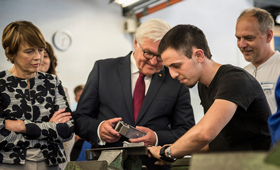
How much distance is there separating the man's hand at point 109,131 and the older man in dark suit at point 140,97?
15 millimetres

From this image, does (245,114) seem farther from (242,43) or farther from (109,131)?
(242,43)

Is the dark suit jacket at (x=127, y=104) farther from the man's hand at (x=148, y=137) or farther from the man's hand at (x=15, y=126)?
the man's hand at (x=15, y=126)

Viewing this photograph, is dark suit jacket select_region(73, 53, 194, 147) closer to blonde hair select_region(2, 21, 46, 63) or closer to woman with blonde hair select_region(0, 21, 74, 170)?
woman with blonde hair select_region(0, 21, 74, 170)

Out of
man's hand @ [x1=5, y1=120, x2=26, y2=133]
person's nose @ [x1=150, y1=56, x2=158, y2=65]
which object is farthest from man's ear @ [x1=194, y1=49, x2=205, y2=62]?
man's hand @ [x1=5, y1=120, x2=26, y2=133]

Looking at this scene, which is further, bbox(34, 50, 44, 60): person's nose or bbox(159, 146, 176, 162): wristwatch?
bbox(34, 50, 44, 60): person's nose

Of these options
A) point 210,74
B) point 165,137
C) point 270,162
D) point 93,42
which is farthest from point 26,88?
point 93,42

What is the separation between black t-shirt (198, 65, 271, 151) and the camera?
162 cm

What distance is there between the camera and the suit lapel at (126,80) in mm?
2217

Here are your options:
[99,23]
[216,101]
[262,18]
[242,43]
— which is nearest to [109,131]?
[216,101]

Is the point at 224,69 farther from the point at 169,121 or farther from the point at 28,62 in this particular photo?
the point at 28,62

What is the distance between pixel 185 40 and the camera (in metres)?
1.85

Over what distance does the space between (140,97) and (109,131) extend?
1.09 feet

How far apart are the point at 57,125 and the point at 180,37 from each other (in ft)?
2.84

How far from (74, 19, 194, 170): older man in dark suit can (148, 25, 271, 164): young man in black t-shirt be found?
285 mm
